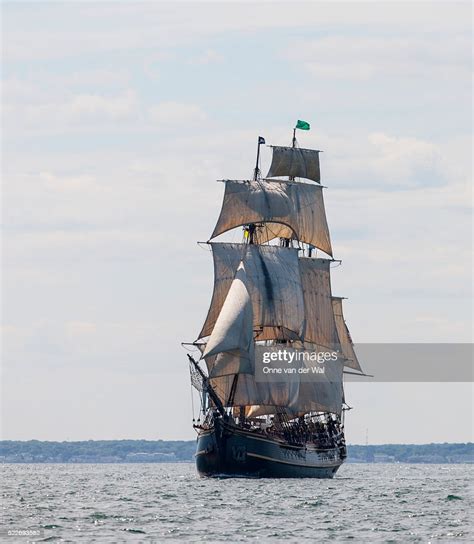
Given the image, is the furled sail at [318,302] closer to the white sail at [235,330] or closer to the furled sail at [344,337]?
the furled sail at [344,337]

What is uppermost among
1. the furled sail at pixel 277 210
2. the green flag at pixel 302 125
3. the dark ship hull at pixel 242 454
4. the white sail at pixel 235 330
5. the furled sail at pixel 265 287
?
the green flag at pixel 302 125

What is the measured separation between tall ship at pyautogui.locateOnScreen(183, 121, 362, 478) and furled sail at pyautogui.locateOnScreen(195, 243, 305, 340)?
0.09 m

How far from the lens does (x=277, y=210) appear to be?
383 feet

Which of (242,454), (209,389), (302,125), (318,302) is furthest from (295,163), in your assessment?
(242,454)

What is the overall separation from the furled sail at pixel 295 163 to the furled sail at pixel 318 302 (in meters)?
6.92

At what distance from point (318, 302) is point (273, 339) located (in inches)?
511

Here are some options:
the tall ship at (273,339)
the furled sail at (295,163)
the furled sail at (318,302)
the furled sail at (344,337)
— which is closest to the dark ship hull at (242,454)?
the tall ship at (273,339)

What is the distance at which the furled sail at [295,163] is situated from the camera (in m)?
123

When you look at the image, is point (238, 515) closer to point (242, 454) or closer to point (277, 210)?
point (242, 454)

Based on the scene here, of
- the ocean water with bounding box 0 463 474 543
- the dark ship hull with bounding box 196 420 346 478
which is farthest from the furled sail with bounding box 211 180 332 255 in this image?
the ocean water with bounding box 0 463 474 543

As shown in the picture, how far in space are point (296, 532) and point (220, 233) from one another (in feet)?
186

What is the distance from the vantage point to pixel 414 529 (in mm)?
60281

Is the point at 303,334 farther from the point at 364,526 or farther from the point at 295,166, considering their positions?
the point at 364,526

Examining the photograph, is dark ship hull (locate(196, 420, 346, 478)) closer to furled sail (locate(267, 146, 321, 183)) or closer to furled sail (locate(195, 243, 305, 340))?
furled sail (locate(195, 243, 305, 340))
